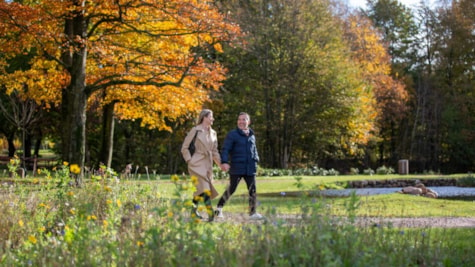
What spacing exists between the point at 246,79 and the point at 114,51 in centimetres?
1233

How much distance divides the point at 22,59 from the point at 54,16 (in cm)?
1519

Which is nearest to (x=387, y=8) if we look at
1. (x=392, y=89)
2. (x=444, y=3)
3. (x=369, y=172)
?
(x=444, y=3)

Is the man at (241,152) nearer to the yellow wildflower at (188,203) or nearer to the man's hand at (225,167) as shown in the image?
the man's hand at (225,167)

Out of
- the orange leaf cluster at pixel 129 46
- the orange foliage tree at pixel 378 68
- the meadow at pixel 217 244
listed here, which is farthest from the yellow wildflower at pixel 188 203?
the orange foliage tree at pixel 378 68

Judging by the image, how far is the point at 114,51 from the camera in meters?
19.4

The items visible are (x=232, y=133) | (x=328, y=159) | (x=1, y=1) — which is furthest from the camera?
(x=328, y=159)

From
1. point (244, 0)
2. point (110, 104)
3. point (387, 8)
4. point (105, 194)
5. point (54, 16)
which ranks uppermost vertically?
point (387, 8)

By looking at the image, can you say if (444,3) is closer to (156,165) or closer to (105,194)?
(156,165)

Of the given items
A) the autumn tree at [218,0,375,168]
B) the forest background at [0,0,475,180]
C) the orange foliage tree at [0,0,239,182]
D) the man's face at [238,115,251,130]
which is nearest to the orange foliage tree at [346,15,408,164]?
the forest background at [0,0,475,180]

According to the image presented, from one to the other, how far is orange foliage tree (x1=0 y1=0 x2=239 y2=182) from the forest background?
0.05 metres

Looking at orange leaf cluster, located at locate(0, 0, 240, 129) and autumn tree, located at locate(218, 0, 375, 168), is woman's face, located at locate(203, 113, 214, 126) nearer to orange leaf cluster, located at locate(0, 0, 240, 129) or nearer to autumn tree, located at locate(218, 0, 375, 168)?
orange leaf cluster, located at locate(0, 0, 240, 129)

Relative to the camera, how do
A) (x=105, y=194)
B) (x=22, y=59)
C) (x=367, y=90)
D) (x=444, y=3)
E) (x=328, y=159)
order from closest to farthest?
(x=105, y=194), (x=22, y=59), (x=367, y=90), (x=328, y=159), (x=444, y=3)

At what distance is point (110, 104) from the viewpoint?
22.7 metres

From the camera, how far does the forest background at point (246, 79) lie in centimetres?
1606
